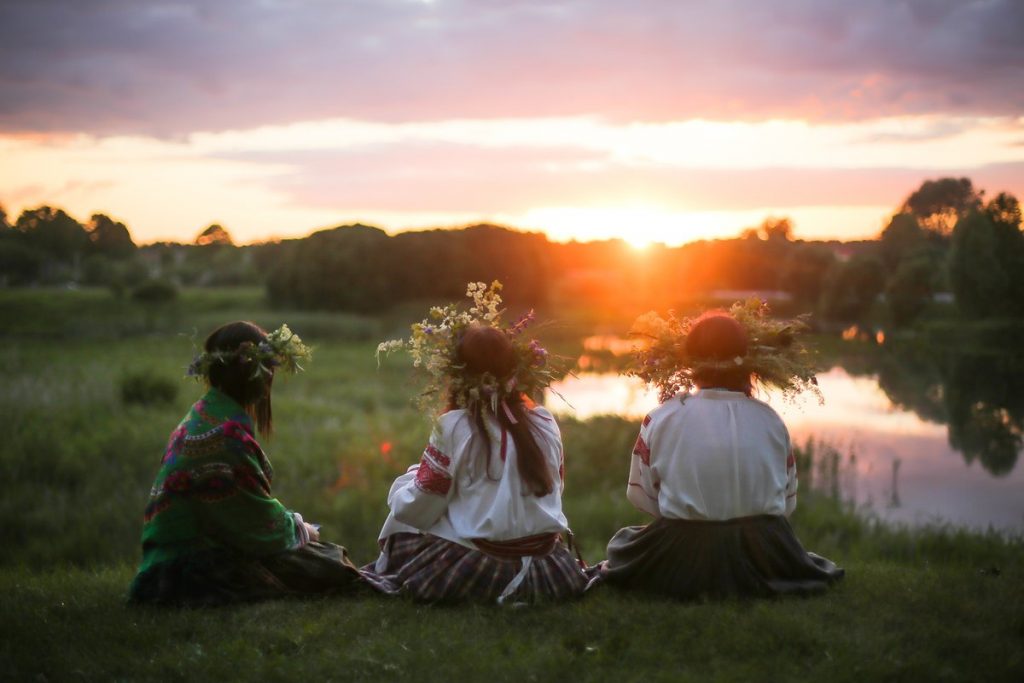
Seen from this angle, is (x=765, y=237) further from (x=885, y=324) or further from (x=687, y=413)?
(x=687, y=413)

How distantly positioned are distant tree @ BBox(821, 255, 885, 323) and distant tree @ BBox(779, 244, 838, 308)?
2.78m

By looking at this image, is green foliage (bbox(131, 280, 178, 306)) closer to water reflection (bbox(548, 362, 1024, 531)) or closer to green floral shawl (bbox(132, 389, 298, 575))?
water reflection (bbox(548, 362, 1024, 531))

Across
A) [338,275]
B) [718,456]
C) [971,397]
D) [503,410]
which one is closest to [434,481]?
[503,410]

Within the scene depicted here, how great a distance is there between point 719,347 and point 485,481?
1.56m

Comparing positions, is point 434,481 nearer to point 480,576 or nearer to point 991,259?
point 480,576

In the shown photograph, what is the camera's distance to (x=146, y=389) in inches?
561

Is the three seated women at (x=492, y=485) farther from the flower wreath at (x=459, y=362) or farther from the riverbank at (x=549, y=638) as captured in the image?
the riverbank at (x=549, y=638)

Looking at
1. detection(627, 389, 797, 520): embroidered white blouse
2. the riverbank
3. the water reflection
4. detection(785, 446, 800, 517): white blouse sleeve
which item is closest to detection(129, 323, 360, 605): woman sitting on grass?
the riverbank

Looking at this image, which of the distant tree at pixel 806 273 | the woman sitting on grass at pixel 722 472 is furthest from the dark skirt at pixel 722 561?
the distant tree at pixel 806 273

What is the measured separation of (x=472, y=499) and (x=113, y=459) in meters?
8.66

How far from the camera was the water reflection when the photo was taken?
486 inches

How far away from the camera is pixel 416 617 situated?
4.62 m

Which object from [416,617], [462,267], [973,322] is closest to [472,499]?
[416,617]

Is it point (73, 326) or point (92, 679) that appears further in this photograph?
point (73, 326)
